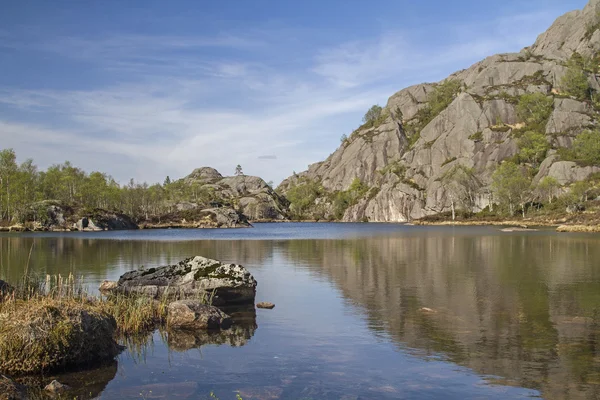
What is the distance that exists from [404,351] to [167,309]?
41.6 ft

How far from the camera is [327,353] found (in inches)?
755

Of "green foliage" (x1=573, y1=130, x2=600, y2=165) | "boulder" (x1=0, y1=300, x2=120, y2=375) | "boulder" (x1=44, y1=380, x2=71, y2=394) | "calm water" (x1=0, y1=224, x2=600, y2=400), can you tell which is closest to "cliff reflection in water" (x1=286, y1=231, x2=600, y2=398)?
"calm water" (x1=0, y1=224, x2=600, y2=400)

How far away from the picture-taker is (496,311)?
26406 mm

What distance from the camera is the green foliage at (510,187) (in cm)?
17738

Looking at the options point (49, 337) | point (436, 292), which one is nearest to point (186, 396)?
point (49, 337)

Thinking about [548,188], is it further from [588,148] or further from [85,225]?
[85,225]

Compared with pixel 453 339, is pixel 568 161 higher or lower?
higher

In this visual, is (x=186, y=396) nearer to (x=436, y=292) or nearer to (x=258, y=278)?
(x=436, y=292)

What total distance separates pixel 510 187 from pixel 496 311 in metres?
167

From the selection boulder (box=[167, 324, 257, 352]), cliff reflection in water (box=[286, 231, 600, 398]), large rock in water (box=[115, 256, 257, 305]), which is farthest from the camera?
large rock in water (box=[115, 256, 257, 305])

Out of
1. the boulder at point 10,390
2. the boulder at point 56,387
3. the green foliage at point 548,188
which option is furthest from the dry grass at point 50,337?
the green foliage at point 548,188

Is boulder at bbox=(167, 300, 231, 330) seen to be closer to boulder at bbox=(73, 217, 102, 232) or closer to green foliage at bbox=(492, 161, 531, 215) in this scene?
boulder at bbox=(73, 217, 102, 232)

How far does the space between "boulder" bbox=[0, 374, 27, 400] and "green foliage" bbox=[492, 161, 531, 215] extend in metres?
178

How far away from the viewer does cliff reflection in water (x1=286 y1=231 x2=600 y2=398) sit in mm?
16812
